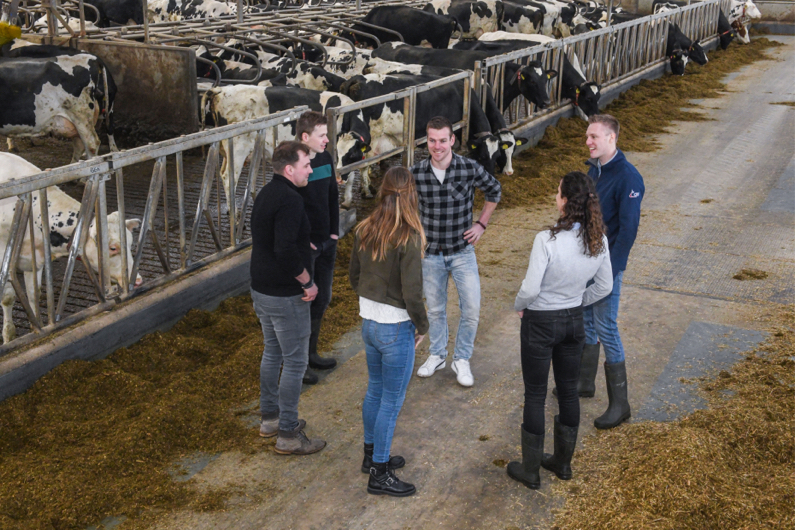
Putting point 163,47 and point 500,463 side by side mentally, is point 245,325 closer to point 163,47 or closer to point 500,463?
point 500,463

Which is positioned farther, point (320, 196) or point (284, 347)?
point (320, 196)

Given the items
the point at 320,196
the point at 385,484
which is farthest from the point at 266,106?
the point at 385,484

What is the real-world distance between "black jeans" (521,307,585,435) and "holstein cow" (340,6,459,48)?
47.0ft

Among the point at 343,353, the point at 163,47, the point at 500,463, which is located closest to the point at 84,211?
the point at 343,353

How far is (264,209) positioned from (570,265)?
1673 mm

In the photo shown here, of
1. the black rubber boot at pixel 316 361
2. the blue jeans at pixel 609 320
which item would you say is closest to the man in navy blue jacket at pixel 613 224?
the blue jeans at pixel 609 320

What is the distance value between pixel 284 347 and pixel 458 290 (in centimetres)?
150

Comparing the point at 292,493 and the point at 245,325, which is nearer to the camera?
the point at 292,493

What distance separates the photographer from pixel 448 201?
19.0 feet

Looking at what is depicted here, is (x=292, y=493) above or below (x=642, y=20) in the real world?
below

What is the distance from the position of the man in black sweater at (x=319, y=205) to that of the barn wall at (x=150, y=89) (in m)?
5.52

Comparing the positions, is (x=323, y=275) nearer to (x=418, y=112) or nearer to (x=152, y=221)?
(x=152, y=221)

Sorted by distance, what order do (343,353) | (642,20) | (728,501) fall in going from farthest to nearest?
(642,20), (343,353), (728,501)

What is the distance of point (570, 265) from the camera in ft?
14.8
